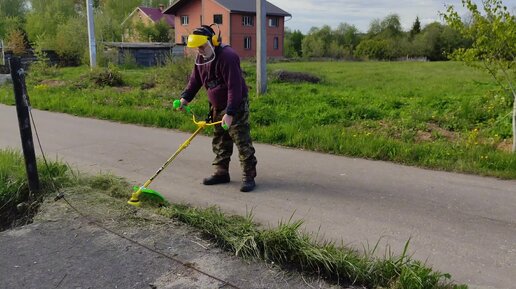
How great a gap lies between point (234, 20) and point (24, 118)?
1876 inches

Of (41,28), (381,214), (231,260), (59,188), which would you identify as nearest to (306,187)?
(381,214)

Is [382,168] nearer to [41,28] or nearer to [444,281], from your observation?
[444,281]

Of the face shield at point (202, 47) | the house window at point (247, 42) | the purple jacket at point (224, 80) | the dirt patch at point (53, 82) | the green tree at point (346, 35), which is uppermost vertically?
the green tree at point (346, 35)

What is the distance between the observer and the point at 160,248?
159 inches

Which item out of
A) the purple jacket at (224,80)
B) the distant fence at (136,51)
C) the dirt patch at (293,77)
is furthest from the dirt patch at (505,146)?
the distant fence at (136,51)

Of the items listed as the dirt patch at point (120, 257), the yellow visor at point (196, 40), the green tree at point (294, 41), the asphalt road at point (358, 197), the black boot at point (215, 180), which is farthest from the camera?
the green tree at point (294, 41)

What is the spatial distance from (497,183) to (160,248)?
4.04m

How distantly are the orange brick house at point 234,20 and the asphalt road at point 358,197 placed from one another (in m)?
42.6

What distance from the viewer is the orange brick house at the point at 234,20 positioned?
50.9 m

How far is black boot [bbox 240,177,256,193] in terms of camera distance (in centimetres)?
568

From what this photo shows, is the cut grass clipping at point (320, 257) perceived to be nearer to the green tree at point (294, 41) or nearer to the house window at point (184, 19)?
the house window at point (184, 19)

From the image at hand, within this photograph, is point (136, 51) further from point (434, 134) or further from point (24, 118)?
point (24, 118)

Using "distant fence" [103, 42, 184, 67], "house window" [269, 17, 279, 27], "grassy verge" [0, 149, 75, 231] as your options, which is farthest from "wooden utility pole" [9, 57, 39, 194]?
"house window" [269, 17, 279, 27]

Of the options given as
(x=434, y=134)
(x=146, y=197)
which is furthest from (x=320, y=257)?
(x=434, y=134)
